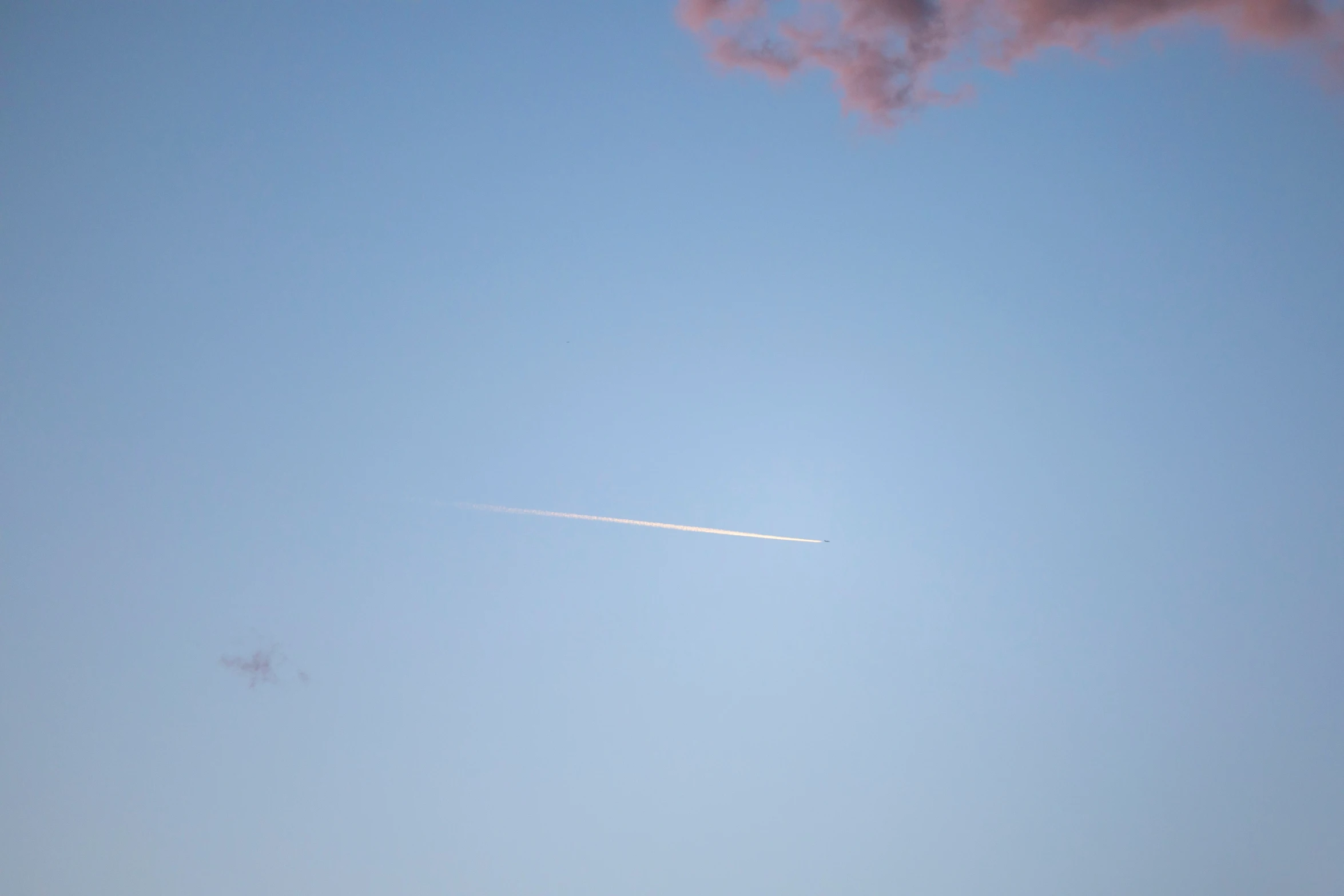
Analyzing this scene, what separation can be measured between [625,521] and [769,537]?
27.6 ft

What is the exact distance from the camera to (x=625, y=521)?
4484 cm

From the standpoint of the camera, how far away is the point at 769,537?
4631 cm
